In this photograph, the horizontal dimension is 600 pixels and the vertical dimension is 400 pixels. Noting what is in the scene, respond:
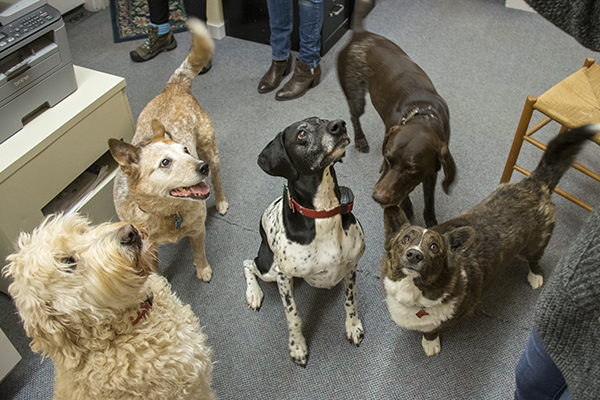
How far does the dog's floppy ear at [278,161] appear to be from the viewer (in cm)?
140

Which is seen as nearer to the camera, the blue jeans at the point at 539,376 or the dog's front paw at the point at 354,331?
the blue jeans at the point at 539,376

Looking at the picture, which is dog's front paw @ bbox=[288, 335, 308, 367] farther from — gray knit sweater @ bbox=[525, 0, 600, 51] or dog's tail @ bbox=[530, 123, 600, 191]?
gray knit sweater @ bbox=[525, 0, 600, 51]

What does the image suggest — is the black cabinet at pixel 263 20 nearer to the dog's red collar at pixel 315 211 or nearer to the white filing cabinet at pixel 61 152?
the white filing cabinet at pixel 61 152

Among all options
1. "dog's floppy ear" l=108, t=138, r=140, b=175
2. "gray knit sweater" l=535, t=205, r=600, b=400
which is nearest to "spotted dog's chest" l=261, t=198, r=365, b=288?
"dog's floppy ear" l=108, t=138, r=140, b=175

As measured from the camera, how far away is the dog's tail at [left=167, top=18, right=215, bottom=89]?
2.04m

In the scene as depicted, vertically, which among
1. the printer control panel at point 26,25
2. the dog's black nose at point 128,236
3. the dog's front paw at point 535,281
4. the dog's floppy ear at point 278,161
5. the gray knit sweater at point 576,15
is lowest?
the dog's front paw at point 535,281

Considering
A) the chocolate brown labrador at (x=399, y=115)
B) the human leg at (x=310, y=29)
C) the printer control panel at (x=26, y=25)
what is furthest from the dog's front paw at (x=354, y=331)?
the human leg at (x=310, y=29)

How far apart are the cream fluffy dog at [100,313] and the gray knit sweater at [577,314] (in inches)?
39.7

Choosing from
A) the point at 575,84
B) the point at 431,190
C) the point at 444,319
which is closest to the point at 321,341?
the point at 444,319

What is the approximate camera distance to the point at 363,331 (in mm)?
1870

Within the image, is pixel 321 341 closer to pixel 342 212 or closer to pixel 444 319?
pixel 444 319

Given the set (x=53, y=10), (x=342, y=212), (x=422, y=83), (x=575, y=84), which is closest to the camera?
(x=342, y=212)

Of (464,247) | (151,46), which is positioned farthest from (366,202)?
(151,46)

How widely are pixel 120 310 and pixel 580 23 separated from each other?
128 cm
